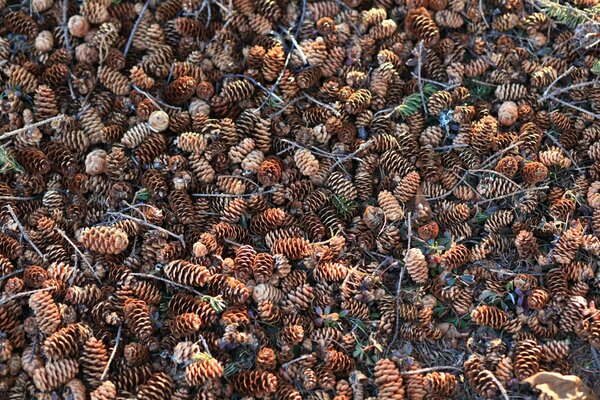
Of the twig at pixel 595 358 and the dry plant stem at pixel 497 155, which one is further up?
the dry plant stem at pixel 497 155

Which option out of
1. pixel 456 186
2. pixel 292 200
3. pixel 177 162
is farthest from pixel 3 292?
pixel 456 186

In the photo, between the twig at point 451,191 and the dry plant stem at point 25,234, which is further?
the twig at point 451,191

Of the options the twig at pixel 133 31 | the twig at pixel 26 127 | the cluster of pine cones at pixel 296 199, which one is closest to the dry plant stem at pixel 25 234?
the cluster of pine cones at pixel 296 199

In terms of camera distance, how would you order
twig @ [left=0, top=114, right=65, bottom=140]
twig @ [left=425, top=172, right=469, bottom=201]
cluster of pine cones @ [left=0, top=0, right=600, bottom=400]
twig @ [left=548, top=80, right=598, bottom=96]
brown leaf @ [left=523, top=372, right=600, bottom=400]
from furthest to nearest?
1. twig @ [left=548, top=80, right=598, bottom=96]
2. twig @ [left=425, top=172, right=469, bottom=201]
3. twig @ [left=0, top=114, right=65, bottom=140]
4. cluster of pine cones @ [left=0, top=0, right=600, bottom=400]
5. brown leaf @ [left=523, top=372, right=600, bottom=400]

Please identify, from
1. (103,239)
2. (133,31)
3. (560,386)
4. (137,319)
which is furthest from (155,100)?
(560,386)

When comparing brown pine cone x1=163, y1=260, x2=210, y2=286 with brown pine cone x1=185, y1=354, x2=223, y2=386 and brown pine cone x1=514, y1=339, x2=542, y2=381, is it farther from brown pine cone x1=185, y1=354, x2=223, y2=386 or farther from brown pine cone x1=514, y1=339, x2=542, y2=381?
brown pine cone x1=514, y1=339, x2=542, y2=381

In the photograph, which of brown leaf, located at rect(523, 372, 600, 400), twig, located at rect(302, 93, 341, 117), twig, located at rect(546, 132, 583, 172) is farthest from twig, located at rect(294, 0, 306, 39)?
brown leaf, located at rect(523, 372, 600, 400)

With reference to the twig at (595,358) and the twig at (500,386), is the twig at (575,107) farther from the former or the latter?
the twig at (500,386)

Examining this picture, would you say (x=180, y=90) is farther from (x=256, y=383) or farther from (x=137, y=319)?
(x=256, y=383)
